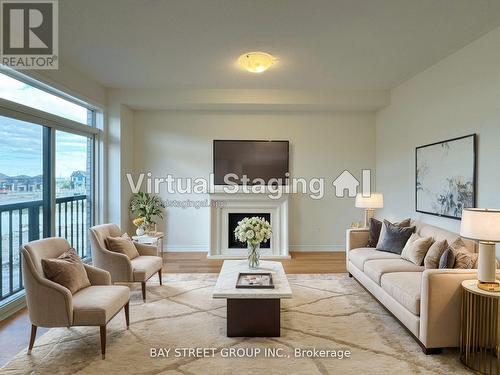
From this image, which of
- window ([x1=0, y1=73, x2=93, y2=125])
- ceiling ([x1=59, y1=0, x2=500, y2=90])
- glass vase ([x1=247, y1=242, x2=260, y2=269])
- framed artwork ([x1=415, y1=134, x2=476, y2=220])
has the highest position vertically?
ceiling ([x1=59, y1=0, x2=500, y2=90])

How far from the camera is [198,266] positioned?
4.98 meters

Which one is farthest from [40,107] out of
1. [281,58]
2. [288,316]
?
[288,316]

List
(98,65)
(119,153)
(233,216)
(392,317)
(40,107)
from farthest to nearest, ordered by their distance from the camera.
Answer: (233,216)
(119,153)
(98,65)
(40,107)
(392,317)

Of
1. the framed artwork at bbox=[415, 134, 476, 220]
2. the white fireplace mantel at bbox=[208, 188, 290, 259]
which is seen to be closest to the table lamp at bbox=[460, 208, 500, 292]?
the framed artwork at bbox=[415, 134, 476, 220]

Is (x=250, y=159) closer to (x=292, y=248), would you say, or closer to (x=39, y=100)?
(x=292, y=248)

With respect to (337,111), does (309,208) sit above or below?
below

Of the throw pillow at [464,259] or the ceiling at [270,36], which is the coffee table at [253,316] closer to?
the throw pillow at [464,259]

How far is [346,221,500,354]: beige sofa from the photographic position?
2.40m

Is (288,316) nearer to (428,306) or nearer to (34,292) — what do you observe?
(428,306)

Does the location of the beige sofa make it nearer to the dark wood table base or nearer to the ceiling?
the dark wood table base

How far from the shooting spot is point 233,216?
572 centimetres

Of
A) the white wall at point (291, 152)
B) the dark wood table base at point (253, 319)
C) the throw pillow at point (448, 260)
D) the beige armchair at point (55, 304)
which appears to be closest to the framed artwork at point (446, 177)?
the throw pillow at point (448, 260)

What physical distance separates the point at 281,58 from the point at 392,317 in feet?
10.7

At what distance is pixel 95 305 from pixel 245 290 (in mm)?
1218
